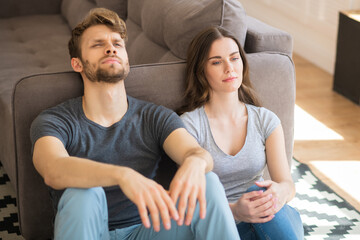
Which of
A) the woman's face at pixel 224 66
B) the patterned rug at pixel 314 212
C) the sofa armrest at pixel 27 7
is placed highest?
the woman's face at pixel 224 66

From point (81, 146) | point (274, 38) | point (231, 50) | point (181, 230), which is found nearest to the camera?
point (181, 230)

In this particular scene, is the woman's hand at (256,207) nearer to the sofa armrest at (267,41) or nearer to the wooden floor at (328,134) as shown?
the sofa armrest at (267,41)

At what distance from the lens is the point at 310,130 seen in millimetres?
3170

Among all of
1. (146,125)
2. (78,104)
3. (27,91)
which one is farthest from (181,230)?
(27,91)

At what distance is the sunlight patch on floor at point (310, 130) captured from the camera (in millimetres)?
3082

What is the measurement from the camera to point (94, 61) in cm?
179

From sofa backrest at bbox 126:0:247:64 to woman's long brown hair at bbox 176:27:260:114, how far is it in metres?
0.14

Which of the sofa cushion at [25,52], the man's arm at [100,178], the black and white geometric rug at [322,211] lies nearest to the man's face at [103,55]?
the man's arm at [100,178]

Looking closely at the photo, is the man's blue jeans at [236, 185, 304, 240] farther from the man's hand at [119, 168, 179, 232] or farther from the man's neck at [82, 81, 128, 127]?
the man's neck at [82, 81, 128, 127]

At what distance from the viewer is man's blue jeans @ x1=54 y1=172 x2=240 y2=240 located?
1.51 m

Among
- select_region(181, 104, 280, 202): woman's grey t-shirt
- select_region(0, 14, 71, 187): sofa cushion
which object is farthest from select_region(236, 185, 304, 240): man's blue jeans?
select_region(0, 14, 71, 187): sofa cushion

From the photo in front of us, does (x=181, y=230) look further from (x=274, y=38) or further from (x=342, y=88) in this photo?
(x=342, y=88)

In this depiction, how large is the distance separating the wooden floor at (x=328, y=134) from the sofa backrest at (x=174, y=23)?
2.90 ft

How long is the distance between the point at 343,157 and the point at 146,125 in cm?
138
